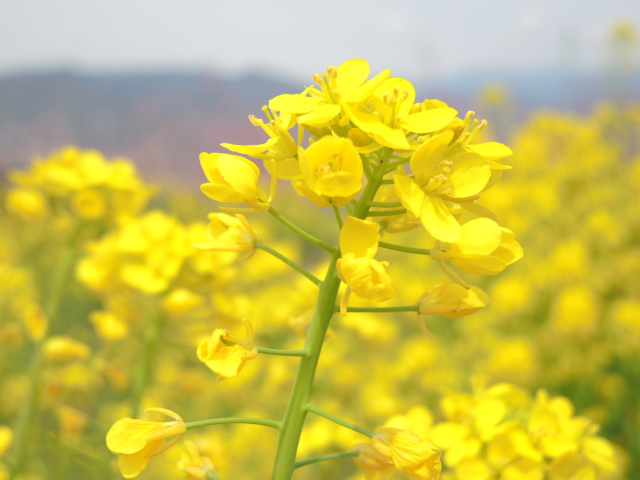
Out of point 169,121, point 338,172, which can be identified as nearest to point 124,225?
point 338,172

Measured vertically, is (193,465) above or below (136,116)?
above

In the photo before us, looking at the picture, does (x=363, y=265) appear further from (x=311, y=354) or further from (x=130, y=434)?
(x=130, y=434)

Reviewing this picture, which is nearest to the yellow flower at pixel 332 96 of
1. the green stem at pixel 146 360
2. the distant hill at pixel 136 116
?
the green stem at pixel 146 360

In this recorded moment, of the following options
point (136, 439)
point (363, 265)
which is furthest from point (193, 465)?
point (363, 265)

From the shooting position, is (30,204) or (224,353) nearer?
(224,353)

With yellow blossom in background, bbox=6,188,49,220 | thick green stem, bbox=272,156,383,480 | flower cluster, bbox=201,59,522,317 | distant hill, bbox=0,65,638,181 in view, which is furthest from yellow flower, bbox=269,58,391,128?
distant hill, bbox=0,65,638,181

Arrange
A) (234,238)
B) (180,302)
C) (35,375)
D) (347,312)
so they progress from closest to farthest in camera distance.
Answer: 1. (347,312)
2. (234,238)
3. (180,302)
4. (35,375)

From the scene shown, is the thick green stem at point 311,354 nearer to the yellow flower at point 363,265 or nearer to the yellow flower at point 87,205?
the yellow flower at point 363,265

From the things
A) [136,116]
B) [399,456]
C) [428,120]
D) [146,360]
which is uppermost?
[428,120]
